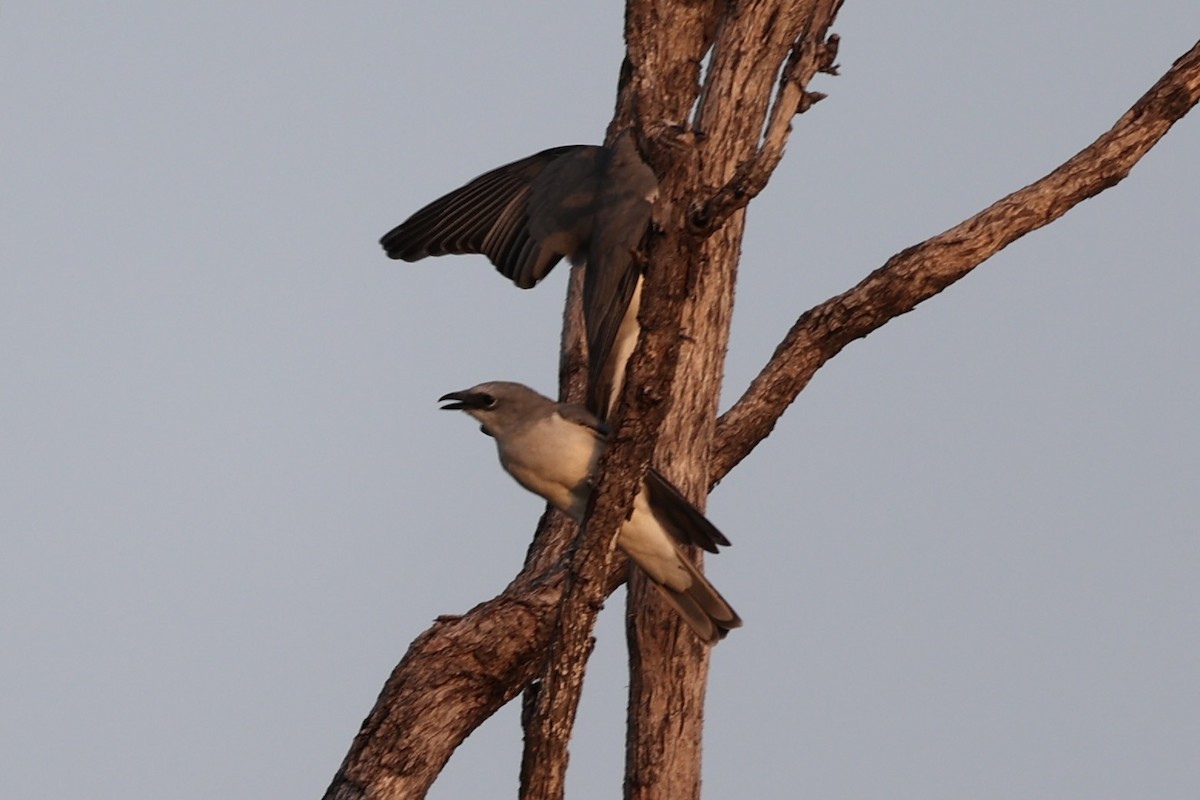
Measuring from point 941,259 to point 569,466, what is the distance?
10.6ft

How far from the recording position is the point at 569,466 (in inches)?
268

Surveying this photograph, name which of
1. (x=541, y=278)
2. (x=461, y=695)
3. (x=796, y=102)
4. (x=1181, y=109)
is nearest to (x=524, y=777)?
(x=461, y=695)

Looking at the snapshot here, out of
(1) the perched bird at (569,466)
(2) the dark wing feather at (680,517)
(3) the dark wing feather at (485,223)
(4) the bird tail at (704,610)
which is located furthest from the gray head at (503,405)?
(3) the dark wing feather at (485,223)

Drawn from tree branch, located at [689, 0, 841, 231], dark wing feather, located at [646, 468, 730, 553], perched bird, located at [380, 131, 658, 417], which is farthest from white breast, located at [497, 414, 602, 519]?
tree branch, located at [689, 0, 841, 231]

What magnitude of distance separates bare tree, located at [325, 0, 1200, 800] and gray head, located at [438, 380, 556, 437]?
2.23 feet

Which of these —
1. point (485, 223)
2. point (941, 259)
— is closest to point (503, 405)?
point (485, 223)

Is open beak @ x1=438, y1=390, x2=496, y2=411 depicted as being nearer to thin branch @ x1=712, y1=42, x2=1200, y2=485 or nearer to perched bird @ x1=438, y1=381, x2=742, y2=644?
perched bird @ x1=438, y1=381, x2=742, y2=644

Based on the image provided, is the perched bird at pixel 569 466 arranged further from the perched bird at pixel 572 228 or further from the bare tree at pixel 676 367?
the bare tree at pixel 676 367

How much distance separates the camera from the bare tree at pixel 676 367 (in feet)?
18.7

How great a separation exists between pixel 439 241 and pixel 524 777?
4.19 metres

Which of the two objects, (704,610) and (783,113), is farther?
(704,610)

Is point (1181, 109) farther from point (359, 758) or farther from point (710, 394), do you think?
point (359, 758)

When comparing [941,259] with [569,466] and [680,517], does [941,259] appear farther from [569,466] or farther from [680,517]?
[569,466]

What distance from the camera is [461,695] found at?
26.7 ft
